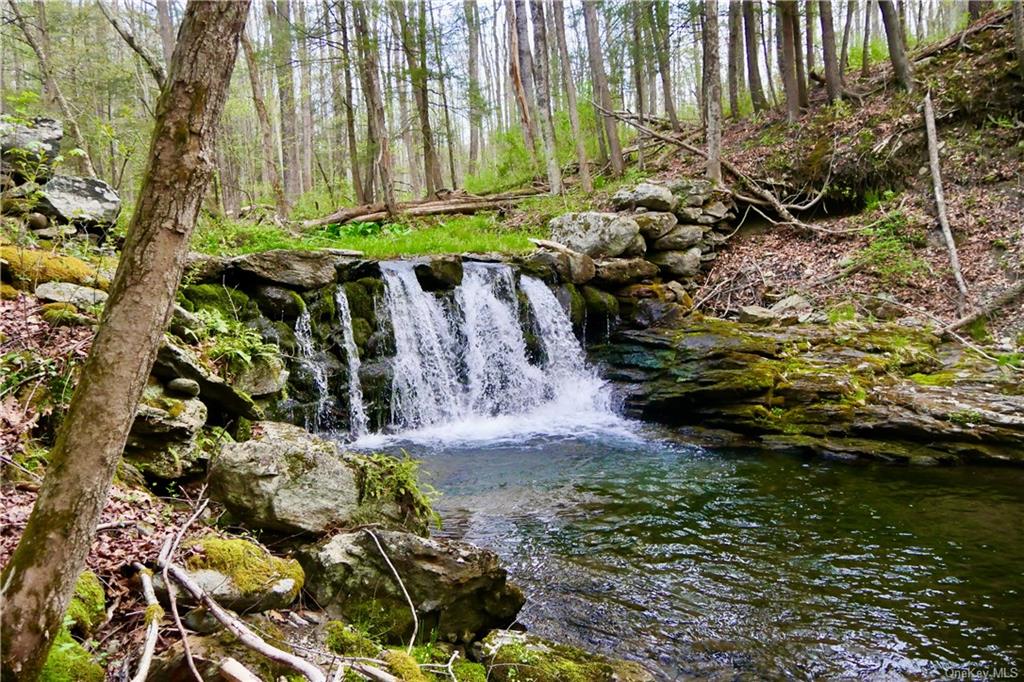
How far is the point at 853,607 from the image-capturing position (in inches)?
168

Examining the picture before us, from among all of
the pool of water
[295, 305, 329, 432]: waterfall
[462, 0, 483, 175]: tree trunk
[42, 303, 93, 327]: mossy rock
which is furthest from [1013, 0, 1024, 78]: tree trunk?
[42, 303, 93, 327]: mossy rock

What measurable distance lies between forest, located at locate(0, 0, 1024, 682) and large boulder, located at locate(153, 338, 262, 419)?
0.10 feet

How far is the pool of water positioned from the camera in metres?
3.85

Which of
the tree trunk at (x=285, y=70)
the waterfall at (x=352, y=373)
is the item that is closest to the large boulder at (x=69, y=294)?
the waterfall at (x=352, y=373)

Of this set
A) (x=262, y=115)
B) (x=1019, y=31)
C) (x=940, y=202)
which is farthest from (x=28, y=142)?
(x=1019, y=31)

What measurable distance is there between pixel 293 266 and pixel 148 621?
283 inches

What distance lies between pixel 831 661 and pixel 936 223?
10.4 m

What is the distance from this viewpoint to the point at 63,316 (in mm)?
4340

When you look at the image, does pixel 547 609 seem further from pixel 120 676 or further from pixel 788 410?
pixel 788 410

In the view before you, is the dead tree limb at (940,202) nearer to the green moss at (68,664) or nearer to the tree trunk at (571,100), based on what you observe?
the tree trunk at (571,100)

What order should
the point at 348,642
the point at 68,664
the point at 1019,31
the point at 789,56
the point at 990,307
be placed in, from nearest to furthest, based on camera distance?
the point at 68,664 < the point at 348,642 < the point at 990,307 < the point at 1019,31 < the point at 789,56

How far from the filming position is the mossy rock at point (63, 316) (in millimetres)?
4320

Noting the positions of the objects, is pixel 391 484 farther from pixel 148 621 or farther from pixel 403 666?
pixel 148 621

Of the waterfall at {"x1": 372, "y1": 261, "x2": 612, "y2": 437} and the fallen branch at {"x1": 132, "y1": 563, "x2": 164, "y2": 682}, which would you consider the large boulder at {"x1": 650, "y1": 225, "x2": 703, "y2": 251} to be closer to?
the waterfall at {"x1": 372, "y1": 261, "x2": 612, "y2": 437}
